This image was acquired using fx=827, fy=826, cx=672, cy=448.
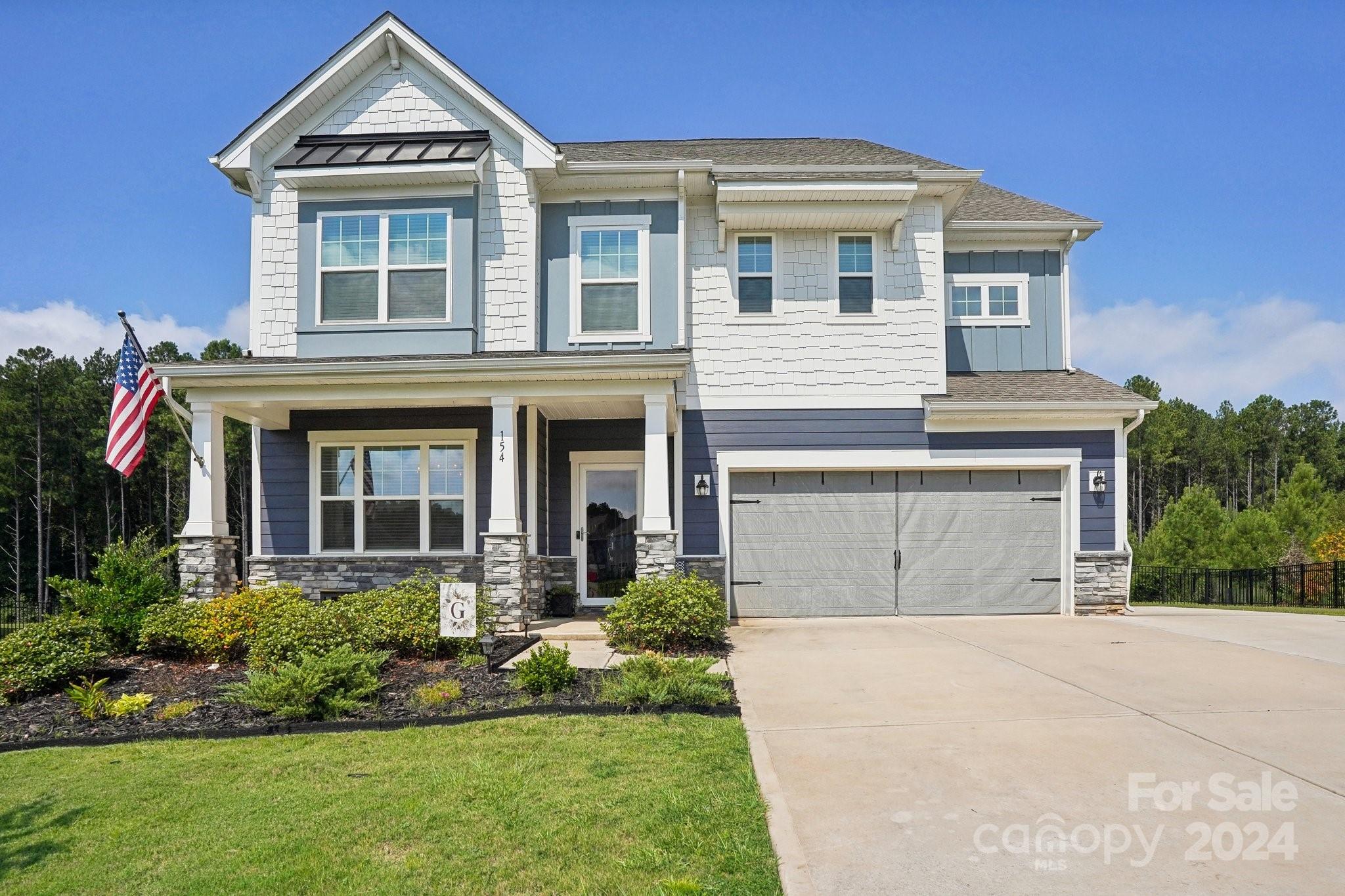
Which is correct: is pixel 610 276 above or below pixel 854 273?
below

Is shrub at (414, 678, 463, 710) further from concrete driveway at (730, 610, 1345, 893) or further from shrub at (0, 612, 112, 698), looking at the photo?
shrub at (0, 612, 112, 698)

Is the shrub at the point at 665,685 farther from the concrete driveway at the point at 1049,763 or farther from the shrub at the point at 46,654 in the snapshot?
the shrub at the point at 46,654

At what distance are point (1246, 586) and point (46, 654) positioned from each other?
23222mm

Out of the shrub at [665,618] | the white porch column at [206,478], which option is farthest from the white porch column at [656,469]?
the white porch column at [206,478]

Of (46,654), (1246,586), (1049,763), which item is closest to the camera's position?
(1049,763)

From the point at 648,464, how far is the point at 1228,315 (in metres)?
39.5

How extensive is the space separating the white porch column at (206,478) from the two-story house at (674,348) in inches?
45.4

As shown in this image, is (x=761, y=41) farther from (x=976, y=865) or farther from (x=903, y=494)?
(x=976, y=865)

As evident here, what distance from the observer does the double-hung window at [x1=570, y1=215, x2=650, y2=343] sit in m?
12.2

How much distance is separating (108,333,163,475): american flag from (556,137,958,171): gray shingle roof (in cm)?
638

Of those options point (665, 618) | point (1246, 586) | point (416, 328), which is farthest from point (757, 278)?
point (1246, 586)

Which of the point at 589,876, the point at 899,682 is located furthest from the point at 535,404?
the point at 589,876

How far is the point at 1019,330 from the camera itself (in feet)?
44.9

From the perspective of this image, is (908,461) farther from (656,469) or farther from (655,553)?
(655,553)
